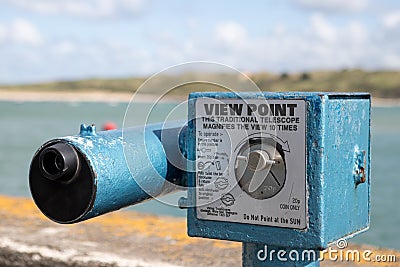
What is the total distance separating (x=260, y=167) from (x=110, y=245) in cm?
158

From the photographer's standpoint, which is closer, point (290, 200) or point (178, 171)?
Answer: point (290, 200)

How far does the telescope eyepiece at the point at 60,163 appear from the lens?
8.06 feet

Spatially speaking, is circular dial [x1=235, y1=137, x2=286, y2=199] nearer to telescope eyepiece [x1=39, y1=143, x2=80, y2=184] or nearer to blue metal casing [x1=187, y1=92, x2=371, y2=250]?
blue metal casing [x1=187, y1=92, x2=371, y2=250]

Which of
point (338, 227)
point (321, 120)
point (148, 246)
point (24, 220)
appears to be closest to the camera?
point (321, 120)

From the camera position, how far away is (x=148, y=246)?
3.81 metres

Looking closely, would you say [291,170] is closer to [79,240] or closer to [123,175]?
[123,175]

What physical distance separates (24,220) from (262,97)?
2.34 metres

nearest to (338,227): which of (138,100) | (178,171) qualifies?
(178,171)

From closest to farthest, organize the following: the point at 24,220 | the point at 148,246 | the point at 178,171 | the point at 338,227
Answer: the point at 338,227, the point at 178,171, the point at 148,246, the point at 24,220

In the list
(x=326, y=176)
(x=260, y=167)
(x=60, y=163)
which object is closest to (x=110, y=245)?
(x=60, y=163)

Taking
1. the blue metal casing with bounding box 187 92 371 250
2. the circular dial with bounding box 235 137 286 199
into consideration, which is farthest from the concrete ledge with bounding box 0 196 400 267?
the circular dial with bounding box 235 137 286 199

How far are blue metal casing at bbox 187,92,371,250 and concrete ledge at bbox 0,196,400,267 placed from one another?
A: 35.7 inches

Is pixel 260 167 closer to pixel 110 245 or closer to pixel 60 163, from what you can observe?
pixel 60 163

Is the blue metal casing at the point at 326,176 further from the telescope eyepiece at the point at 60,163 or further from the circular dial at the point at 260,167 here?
the telescope eyepiece at the point at 60,163
